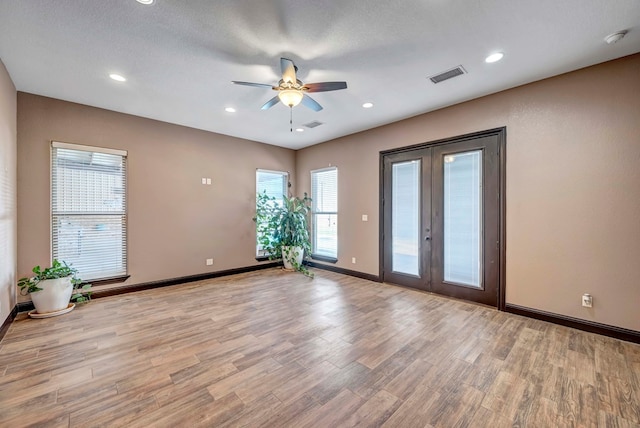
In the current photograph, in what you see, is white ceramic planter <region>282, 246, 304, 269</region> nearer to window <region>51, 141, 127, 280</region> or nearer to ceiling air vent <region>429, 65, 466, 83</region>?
window <region>51, 141, 127, 280</region>

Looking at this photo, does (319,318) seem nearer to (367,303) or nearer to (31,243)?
(367,303)

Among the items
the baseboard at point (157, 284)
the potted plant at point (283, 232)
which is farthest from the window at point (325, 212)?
the baseboard at point (157, 284)

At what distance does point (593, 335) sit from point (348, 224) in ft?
12.2

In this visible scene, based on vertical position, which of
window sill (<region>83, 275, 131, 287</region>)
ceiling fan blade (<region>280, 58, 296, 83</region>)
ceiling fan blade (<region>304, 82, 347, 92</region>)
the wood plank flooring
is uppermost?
ceiling fan blade (<region>280, 58, 296, 83</region>)

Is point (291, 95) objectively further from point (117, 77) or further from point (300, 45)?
point (117, 77)

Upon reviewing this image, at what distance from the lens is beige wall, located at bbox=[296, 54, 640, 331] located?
2.74 meters

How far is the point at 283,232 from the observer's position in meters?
5.99

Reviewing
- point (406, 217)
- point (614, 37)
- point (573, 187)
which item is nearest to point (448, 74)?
point (614, 37)

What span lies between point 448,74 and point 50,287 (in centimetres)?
547

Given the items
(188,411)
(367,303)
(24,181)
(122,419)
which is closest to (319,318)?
(367,303)

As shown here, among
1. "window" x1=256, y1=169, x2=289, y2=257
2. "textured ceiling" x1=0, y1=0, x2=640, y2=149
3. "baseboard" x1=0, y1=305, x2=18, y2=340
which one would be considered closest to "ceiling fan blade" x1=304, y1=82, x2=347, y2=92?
"textured ceiling" x1=0, y1=0, x2=640, y2=149

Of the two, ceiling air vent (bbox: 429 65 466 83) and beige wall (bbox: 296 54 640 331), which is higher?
ceiling air vent (bbox: 429 65 466 83)

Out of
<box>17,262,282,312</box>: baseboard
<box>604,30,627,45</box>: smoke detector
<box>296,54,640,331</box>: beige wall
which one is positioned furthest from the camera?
Result: <box>17,262,282,312</box>: baseboard

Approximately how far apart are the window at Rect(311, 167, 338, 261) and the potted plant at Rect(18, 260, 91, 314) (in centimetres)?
426
